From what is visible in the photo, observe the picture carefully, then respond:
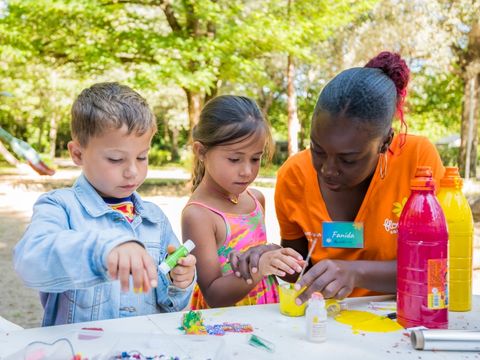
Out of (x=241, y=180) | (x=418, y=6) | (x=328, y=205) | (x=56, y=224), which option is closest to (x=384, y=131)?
(x=328, y=205)

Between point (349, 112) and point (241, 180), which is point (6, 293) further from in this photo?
point (349, 112)

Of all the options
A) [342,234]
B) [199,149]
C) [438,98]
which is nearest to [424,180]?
[342,234]

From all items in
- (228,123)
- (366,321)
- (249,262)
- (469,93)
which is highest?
(228,123)

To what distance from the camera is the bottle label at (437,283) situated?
1.34m

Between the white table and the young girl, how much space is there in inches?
14.3

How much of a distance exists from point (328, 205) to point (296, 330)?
25.4 inches

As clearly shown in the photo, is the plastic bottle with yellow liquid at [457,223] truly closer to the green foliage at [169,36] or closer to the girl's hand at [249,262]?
the girl's hand at [249,262]

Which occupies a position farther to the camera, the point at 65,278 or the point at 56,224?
the point at 56,224

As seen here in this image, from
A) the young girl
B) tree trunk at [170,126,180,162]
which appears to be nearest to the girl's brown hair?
the young girl

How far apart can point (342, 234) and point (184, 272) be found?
1.99ft

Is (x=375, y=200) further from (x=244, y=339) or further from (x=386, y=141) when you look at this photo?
(x=244, y=339)

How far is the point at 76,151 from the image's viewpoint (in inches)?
66.7

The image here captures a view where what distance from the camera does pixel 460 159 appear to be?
687 inches

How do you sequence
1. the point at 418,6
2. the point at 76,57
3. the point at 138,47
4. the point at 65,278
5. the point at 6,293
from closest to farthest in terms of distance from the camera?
the point at 65,278
the point at 6,293
the point at 138,47
the point at 76,57
the point at 418,6
